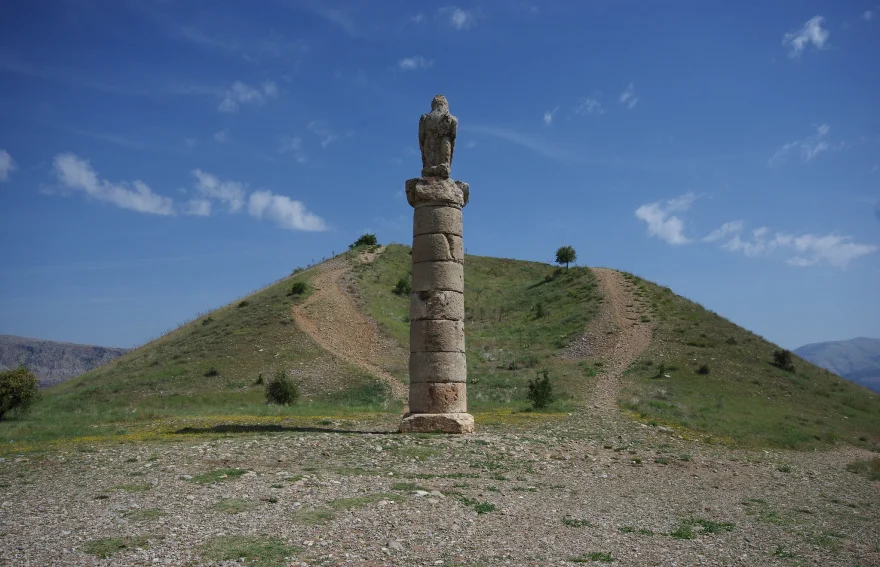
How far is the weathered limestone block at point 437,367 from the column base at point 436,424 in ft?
2.89

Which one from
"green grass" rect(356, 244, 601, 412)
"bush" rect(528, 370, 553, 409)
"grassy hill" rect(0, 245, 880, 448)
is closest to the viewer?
"grassy hill" rect(0, 245, 880, 448)

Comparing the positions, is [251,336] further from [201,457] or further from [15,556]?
[15,556]

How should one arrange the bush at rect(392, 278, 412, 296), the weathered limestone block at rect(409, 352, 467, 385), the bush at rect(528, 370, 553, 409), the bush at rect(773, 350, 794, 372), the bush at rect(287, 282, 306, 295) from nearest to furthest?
the weathered limestone block at rect(409, 352, 467, 385) < the bush at rect(528, 370, 553, 409) < the bush at rect(773, 350, 794, 372) < the bush at rect(287, 282, 306, 295) < the bush at rect(392, 278, 412, 296)

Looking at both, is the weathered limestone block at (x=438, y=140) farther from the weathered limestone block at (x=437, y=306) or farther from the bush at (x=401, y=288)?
the bush at (x=401, y=288)

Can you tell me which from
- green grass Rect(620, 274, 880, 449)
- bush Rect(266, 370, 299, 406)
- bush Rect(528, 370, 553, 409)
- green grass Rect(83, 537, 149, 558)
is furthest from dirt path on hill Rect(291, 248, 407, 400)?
green grass Rect(83, 537, 149, 558)

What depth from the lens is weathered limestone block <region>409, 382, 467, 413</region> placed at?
16.3 m

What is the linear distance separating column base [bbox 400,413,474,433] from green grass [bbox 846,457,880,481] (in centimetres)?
870

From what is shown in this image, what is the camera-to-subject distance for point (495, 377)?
31.2 m

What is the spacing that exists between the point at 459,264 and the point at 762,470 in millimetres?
7976

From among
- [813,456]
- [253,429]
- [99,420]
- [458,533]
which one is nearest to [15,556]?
[458,533]

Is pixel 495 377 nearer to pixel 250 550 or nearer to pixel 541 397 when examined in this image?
pixel 541 397

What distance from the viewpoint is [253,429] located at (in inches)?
639

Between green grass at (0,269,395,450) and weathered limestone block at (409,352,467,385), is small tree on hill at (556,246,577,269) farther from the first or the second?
weathered limestone block at (409,352,467,385)

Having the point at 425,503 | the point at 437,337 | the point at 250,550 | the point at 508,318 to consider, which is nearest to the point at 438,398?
the point at 437,337
